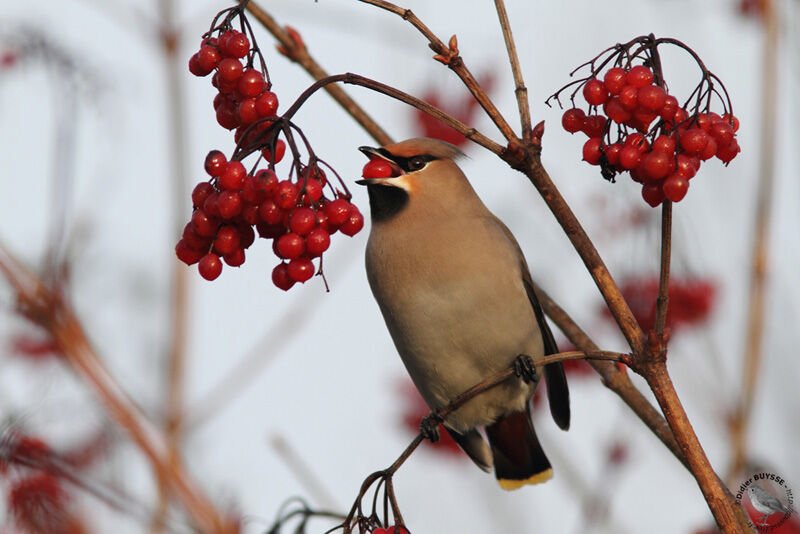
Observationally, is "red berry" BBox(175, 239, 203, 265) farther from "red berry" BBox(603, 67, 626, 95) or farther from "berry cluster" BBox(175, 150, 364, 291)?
"red berry" BBox(603, 67, 626, 95)

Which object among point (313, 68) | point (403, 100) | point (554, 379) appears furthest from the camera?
point (554, 379)

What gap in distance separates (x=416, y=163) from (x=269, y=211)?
5.65 ft

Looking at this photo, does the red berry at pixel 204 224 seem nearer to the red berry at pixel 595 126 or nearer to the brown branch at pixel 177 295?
the red berry at pixel 595 126

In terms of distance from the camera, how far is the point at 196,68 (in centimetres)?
224

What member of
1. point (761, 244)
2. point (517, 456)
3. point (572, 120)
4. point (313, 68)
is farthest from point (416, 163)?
point (572, 120)

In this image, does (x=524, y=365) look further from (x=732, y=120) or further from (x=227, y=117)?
(x=227, y=117)

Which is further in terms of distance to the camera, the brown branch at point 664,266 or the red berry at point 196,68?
the red berry at point 196,68

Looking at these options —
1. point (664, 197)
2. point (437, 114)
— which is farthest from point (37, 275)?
point (664, 197)

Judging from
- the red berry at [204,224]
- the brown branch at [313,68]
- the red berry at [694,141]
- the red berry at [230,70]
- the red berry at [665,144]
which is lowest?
the red berry at [694,141]

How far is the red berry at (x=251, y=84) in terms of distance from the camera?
2.17m

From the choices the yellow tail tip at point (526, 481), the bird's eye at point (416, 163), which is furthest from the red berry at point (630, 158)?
the yellow tail tip at point (526, 481)

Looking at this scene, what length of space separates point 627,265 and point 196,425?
1.86 metres

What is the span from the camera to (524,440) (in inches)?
179

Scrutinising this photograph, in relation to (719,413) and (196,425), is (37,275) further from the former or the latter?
(719,413)
